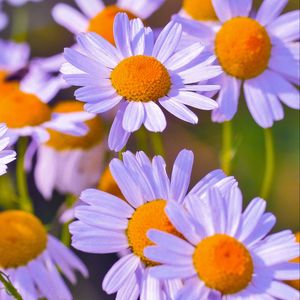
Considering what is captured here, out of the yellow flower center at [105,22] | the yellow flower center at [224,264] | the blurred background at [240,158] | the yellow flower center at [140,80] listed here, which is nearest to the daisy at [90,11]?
the yellow flower center at [105,22]

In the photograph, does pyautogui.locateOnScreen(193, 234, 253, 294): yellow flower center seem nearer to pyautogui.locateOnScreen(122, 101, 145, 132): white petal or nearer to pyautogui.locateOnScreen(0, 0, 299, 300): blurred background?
pyautogui.locateOnScreen(122, 101, 145, 132): white petal

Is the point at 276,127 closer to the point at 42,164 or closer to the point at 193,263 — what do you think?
the point at 42,164

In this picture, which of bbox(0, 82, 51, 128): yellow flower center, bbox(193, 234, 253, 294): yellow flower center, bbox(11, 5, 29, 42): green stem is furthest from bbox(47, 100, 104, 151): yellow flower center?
bbox(11, 5, 29, 42): green stem

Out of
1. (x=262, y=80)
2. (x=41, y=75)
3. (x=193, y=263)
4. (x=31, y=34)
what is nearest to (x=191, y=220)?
(x=193, y=263)

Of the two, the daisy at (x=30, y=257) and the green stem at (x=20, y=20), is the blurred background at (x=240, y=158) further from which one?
the daisy at (x=30, y=257)

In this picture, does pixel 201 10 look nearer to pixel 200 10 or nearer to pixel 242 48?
pixel 200 10

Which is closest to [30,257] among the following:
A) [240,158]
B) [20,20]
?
[240,158]
